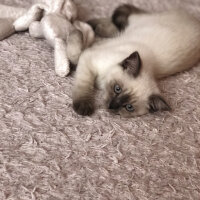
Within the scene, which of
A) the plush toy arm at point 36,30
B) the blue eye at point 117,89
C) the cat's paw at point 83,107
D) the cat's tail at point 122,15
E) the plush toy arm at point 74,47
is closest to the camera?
the cat's paw at point 83,107

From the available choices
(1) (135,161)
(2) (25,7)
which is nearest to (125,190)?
(1) (135,161)

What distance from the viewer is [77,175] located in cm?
125

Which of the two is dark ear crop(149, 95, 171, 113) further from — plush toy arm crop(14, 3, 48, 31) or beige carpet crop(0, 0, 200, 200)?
plush toy arm crop(14, 3, 48, 31)

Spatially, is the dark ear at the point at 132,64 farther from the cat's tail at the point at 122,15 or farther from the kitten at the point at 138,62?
the cat's tail at the point at 122,15

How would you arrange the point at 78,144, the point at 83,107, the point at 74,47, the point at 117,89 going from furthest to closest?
the point at 74,47
the point at 117,89
the point at 83,107
the point at 78,144

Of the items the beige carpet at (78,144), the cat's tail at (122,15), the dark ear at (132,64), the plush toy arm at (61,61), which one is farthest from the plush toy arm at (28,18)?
the dark ear at (132,64)

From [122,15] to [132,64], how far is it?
0.66 metres

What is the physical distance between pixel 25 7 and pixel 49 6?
0.78 feet

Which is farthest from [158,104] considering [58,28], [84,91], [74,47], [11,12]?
[11,12]

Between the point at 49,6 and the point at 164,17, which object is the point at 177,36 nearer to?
the point at 164,17

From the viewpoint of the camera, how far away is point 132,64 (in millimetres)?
1560

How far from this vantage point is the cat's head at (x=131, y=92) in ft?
5.13

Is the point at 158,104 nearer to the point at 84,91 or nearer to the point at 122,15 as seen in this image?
the point at 84,91

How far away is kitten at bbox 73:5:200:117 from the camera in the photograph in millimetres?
1572
